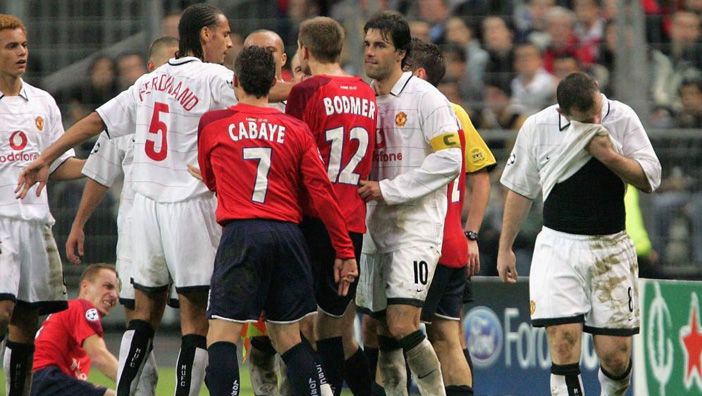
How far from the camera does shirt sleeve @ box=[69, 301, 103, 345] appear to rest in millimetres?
10586

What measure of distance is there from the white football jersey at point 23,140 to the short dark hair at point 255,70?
204 cm

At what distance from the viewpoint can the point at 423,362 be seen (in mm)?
8898

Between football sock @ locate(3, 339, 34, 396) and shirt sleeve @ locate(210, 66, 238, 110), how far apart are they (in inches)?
90.0

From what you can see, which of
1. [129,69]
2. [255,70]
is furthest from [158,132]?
[129,69]

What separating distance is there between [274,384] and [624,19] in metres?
6.26

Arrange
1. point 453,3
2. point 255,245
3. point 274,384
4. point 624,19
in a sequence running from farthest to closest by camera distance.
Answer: point 453,3
point 624,19
point 274,384
point 255,245

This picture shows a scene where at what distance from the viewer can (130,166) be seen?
9.77m

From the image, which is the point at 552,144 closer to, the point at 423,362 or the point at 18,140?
the point at 423,362

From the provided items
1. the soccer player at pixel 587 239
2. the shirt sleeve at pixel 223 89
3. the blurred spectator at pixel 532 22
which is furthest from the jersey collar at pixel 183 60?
the blurred spectator at pixel 532 22

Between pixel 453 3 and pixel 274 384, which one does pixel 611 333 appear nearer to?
pixel 274 384

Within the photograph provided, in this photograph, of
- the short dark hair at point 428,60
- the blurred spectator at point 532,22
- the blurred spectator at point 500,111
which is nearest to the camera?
the short dark hair at point 428,60

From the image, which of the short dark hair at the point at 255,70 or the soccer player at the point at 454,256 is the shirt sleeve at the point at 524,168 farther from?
the short dark hair at the point at 255,70

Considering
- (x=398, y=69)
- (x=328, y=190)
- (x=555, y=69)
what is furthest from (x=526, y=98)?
(x=328, y=190)

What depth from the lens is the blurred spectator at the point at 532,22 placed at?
1495cm
